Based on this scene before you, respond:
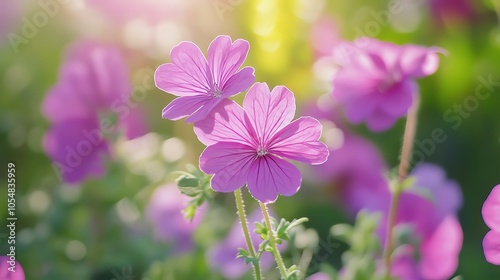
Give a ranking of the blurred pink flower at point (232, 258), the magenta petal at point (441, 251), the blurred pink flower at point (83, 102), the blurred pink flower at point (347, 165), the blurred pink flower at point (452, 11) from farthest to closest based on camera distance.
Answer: the blurred pink flower at point (452, 11), the blurred pink flower at point (347, 165), the blurred pink flower at point (83, 102), the blurred pink flower at point (232, 258), the magenta petal at point (441, 251)

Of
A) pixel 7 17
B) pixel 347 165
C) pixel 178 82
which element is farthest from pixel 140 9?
pixel 178 82

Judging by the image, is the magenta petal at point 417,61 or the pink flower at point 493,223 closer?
the pink flower at point 493,223

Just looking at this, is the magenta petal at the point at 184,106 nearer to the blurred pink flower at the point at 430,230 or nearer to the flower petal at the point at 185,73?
the flower petal at the point at 185,73

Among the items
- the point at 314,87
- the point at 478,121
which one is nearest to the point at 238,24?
the point at 314,87

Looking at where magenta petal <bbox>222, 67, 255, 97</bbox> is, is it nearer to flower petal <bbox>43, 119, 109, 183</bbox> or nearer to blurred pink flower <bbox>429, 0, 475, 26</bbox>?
flower petal <bbox>43, 119, 109, 183</bbox>

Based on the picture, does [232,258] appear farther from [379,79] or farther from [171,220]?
[379,79]

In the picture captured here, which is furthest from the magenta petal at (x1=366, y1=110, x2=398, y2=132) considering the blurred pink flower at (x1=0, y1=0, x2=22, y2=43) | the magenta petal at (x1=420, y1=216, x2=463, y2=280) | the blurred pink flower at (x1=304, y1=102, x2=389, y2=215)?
the blurred pink flower at (x1=0, y1=0, x2=22, y2=43)

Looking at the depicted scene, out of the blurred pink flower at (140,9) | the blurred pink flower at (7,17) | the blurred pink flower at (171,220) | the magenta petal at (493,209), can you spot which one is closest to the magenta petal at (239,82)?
the magenta petal at (493,209)
